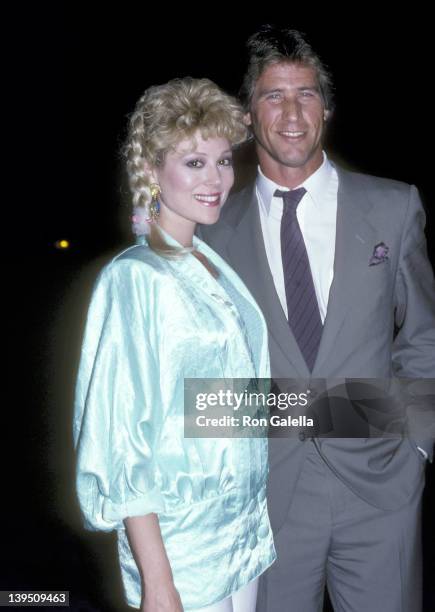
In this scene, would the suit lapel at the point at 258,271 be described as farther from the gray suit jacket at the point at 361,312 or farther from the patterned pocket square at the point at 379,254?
the patterned pocket square at the point at 379,254

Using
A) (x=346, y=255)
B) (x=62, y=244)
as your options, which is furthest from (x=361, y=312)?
(x=62, y=244)

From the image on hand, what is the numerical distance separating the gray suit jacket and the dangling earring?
0.32 metres

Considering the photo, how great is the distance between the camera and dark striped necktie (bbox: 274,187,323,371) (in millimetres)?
1588

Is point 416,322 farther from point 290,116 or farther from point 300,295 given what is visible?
point 290,116

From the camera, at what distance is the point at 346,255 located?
5.26 ft

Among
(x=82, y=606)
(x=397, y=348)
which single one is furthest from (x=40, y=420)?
(x=397, y=348)

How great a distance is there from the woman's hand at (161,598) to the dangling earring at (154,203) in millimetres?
782

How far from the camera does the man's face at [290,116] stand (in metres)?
1.69

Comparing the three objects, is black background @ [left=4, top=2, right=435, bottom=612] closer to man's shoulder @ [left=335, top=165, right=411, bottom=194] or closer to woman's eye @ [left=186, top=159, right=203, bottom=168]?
man's shoulder @ [left=335, top=165, right=411, bottom=194]

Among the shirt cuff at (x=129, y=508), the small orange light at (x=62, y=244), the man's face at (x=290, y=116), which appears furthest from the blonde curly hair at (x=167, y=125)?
the small orange light at (x=62, y=244)

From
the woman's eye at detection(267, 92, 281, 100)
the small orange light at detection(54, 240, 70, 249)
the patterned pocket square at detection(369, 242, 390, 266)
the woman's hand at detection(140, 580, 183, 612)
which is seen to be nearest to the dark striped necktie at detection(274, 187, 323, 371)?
the patterned pocket square at detection(369, 242, 390, 266)

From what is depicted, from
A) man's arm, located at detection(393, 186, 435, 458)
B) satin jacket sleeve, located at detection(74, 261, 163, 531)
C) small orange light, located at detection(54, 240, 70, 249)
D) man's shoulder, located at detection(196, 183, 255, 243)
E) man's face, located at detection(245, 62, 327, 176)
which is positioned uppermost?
small orange light, located at detection(54, 240, 70, 249)

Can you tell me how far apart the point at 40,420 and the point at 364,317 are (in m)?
3.35

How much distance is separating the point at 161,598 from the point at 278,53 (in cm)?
140
